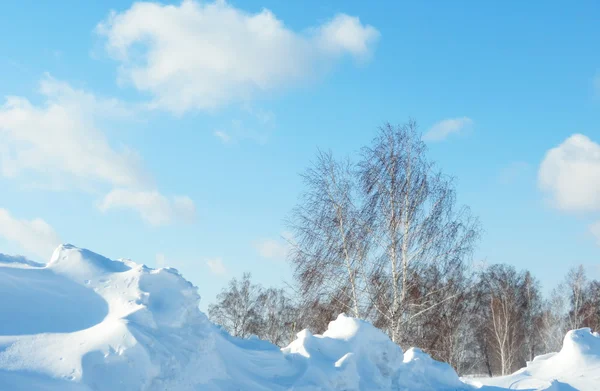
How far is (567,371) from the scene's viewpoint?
883 cm

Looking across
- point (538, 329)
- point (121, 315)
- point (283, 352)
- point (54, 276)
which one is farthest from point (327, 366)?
point (538, 329)

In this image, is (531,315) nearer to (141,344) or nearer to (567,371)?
(567,371)

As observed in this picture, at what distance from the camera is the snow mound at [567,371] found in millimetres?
8012

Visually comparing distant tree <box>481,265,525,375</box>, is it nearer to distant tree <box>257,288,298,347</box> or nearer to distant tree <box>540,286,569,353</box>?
distant tree <box>540,286,569,353</box>

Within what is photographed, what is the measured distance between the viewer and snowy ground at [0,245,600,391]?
14.0ft

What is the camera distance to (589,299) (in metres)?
33.4

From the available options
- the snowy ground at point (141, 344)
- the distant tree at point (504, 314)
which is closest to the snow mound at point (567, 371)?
the snowy ground at point (141, 344)

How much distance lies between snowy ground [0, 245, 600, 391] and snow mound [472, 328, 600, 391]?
5.22ft

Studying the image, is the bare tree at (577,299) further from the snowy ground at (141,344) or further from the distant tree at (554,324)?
the snowy ground at (141,344)

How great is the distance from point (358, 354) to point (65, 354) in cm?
357

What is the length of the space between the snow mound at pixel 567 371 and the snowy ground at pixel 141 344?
1592mm

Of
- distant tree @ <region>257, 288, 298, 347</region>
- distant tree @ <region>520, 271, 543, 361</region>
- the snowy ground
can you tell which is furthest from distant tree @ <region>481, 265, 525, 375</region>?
the snowy ground

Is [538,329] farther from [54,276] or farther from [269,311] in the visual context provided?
[54,276]

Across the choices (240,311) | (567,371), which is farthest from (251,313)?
(567,371)
